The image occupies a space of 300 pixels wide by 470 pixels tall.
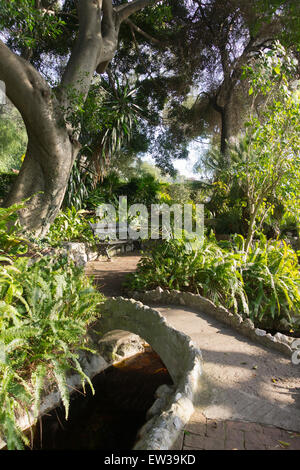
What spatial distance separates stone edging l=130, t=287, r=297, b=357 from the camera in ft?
11.4

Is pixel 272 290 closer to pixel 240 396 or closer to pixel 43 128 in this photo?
pixel 240 396

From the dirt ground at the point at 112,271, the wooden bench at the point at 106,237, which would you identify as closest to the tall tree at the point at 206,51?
the wooden bench at the point at 106,237

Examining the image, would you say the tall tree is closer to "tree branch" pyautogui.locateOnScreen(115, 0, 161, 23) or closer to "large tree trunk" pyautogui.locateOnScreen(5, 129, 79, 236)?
A: "tree branch" pyautogui.locateOnScreen(115, 0, 161, 23)

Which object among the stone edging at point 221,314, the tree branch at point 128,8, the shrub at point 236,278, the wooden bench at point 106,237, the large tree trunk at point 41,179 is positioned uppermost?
the tree branch at point 128,8

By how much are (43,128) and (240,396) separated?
16.1ft

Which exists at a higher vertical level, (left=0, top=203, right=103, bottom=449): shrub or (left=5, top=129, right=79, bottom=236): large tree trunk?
(left=5, top=129, right=79, bottom=236): large tree trunk

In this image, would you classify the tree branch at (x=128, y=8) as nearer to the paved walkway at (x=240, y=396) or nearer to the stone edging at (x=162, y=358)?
the stone edging at (x=162, y=358)

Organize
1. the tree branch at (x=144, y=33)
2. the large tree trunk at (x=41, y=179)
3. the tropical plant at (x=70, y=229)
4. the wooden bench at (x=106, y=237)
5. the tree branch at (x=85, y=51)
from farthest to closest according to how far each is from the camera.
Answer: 1. the tree branch at (x=144, y=33)
2. the wooden bench at (x=106, y=237)
3. the tropical plant at (x=70, y=229)
4. the tree branch at (x=85, y=51)
5. the large tree trunk at (x=41, y=179)

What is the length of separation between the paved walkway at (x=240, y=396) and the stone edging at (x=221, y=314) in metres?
0.10

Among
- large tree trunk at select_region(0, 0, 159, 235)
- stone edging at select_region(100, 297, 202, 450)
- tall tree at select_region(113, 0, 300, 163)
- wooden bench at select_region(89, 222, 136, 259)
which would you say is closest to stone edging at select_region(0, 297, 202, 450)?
stone edging at select_region(100, 297, 202, 450)

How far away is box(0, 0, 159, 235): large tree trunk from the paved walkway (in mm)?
3225

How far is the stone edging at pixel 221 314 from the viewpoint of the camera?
3.47m

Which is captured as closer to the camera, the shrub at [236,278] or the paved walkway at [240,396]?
the paved walkway at [240,396]

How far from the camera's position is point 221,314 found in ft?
13.6
